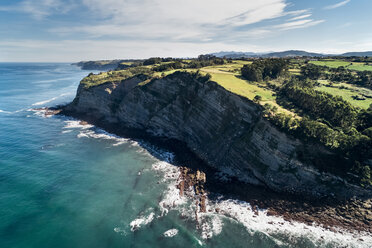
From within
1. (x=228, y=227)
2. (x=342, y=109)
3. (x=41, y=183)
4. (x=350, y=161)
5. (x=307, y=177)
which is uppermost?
(x=342, y=109)

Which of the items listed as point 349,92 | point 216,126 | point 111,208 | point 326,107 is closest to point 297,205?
point 326,107

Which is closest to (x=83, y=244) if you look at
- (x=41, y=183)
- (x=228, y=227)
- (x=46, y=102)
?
(x=41, y=183)

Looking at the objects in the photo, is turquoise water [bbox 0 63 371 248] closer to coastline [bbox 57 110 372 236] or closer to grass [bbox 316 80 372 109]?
coastline [bbox 57 110 372 236]

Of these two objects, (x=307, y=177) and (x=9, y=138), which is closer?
(x=307, y=177)

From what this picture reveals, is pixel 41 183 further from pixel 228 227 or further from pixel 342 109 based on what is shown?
pixel 342 109

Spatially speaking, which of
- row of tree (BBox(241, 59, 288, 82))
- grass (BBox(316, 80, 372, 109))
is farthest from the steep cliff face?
grass (BBox(316, 80, 372, 109))

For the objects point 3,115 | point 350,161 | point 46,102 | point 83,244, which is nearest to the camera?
point 83,244

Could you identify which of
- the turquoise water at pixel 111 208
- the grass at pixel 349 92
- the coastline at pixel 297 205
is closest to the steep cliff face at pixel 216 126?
the coastline at pixel 297 205
